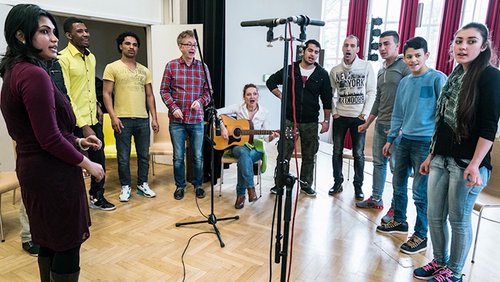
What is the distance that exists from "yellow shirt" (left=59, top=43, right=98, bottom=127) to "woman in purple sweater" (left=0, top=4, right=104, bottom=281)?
1.43 meters

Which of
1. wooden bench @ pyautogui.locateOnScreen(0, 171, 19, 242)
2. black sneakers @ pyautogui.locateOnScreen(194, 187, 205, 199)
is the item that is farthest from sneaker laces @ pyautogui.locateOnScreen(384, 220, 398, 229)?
wooden bench @ pyautogui.locateOnScreen(0, 171, 19, 242)

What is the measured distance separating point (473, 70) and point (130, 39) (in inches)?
101

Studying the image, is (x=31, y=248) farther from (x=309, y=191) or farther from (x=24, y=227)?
(x=309, y=191)

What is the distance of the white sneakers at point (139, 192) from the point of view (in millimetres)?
3220

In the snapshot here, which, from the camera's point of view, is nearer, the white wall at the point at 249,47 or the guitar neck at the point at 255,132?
the guitar neck at the point at 255,132

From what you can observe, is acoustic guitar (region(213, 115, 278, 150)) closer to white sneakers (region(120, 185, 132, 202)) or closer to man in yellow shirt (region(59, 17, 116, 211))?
white sneakers (region(120, 185, 132, 202))

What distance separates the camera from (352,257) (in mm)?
2291

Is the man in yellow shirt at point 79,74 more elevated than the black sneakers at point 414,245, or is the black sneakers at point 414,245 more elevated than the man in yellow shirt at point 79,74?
the man in yellow shirt at point 79,74

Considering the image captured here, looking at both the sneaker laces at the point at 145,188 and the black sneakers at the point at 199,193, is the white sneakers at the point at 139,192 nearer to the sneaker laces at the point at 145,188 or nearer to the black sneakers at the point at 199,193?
the sneaker laces at the point at 145,188

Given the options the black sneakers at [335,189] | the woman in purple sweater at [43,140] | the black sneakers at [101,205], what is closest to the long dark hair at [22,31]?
the woman in purple sweater at [43,140]

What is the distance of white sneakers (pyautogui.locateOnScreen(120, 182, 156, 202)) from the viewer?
3.22m

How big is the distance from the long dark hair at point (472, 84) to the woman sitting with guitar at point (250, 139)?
167 cm

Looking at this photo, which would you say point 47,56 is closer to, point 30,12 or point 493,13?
point 30,12

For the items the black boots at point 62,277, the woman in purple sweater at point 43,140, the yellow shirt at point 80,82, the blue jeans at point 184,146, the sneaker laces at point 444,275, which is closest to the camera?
the woman in purple sweater at point 43,140
